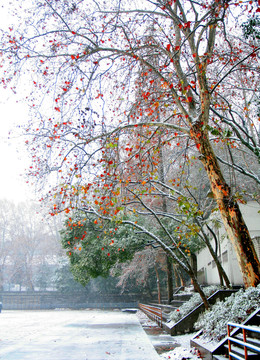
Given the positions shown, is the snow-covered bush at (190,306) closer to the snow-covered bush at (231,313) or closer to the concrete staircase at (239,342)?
the snow-covered bush at (231,313)

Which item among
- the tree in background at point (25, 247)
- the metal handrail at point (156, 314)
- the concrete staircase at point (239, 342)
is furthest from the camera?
the tree in background at point (25, 247)

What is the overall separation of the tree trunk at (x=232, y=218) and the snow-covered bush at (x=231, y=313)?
38 cm

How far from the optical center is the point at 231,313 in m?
7.57

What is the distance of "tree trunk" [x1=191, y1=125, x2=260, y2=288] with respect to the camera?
7.50 metres

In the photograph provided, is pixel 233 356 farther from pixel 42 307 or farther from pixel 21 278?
pixel 21 278

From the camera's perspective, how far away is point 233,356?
610 cm

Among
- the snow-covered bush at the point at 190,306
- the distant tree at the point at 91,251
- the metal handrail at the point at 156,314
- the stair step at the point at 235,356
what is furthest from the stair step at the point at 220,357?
the distant tree at the point at 91,251

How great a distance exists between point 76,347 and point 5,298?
35.8 m

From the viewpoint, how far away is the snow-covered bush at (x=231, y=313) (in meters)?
7.07

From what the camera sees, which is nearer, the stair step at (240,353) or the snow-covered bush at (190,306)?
the stair step at (240,353)

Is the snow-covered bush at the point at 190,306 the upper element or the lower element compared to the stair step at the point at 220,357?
upper

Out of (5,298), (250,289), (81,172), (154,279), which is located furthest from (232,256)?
(5,298)

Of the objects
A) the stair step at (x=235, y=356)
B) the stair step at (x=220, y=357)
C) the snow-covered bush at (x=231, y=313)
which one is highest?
the snow-covered bush at (x=231, y=313)

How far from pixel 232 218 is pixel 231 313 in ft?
6.67
